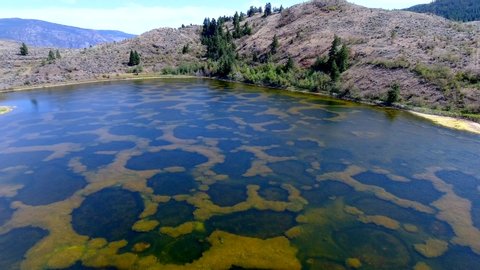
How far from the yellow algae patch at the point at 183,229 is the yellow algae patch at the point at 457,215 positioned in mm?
15821

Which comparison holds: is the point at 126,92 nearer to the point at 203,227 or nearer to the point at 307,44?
the point at 307,44

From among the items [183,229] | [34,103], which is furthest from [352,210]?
[34,103]

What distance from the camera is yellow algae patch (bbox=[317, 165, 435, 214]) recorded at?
2586 centimetres

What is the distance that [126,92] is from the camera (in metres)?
71.8

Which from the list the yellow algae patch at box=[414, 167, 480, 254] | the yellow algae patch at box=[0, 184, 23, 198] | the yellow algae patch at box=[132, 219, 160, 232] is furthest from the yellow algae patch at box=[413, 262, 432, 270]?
the yellow algae patch at box=[0, 184, 23, 198]

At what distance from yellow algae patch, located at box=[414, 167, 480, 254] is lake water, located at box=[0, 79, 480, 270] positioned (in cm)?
12

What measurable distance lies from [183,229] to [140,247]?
3.00 m

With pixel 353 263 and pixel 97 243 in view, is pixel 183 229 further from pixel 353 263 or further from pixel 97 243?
pixel 353 263

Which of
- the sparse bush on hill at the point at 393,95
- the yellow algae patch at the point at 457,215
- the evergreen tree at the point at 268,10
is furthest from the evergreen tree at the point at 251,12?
the yellow algae patch at the point at 457,215

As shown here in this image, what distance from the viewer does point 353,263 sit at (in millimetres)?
19312

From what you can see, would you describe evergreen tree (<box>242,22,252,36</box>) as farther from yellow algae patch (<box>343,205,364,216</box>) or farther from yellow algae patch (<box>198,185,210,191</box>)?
yellow algae patch (<box>343,205,364,216</box>)

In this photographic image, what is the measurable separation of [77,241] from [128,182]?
8.50 m

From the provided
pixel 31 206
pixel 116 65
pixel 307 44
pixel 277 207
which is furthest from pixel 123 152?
pixel 116 65

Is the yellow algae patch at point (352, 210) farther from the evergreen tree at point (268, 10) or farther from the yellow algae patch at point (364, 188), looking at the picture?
the evergreen tree at point (268, 10)
